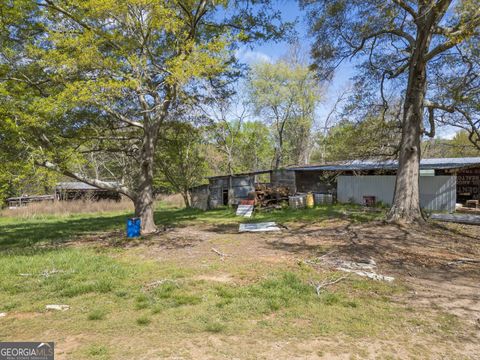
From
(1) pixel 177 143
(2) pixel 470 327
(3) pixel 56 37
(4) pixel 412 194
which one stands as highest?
(3) pixel 56 37

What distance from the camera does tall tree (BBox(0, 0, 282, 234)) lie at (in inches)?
317

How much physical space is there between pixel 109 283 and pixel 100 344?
222 cm

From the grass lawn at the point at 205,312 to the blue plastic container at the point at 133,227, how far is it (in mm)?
3296

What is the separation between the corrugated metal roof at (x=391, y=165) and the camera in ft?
52.0

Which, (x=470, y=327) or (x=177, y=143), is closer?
(x=470, y=327)

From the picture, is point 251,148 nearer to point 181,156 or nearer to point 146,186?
point 181,156

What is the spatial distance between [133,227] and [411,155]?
9.89 metres

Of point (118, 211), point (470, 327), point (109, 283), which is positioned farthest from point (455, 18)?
point (118, 211)

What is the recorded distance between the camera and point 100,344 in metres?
3.48

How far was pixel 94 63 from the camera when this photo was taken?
8.35 meters

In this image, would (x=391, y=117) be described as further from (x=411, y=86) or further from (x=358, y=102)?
(x=411, y=86)

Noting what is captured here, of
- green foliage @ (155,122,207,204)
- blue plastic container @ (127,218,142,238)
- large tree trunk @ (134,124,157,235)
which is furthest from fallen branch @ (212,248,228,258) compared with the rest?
green foliage @ (155,122,207,204)

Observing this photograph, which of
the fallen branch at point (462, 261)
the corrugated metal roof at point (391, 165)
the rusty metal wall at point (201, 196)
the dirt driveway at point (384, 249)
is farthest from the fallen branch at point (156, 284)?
the rusty metal wall at point (201, 196)

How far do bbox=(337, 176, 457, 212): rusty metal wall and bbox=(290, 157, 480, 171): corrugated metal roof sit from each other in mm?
650
